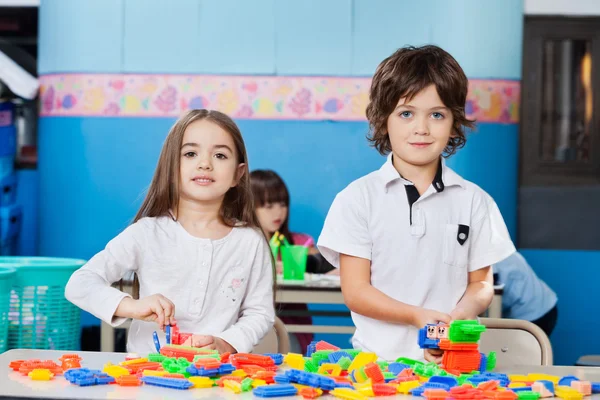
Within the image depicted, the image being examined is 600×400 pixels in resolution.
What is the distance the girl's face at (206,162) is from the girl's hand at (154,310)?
0.39 meters

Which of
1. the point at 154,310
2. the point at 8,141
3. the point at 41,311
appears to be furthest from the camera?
the point at 8,141

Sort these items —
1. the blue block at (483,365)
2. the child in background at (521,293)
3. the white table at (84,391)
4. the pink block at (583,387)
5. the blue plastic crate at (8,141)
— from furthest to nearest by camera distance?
the blue plastic crate at (8,141)
the child in background at (521,293)
the blue block at (483,365)
the pink block at (583,387)
the white table at (84,391)

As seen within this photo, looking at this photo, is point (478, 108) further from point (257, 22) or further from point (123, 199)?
point (123, 199)

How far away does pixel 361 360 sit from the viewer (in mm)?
1537

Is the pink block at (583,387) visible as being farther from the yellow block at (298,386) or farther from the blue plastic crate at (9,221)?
the blue plastic crate at (9,221)

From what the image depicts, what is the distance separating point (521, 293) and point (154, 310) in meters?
2.58

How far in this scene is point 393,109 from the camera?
77.5 inches

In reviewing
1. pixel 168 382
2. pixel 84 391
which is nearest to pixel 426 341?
pixel 168 382

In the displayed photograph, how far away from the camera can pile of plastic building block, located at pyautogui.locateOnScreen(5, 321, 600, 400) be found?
4.46ft

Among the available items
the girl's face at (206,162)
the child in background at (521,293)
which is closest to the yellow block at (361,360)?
the girl's face at (206,162)

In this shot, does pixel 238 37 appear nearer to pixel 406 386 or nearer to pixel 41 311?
pixel 41 311

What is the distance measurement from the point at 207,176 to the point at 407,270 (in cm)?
53

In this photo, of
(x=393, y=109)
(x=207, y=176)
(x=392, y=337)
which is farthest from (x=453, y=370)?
(x=207, y=176)

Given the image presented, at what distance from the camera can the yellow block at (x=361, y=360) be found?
4.98 feet
